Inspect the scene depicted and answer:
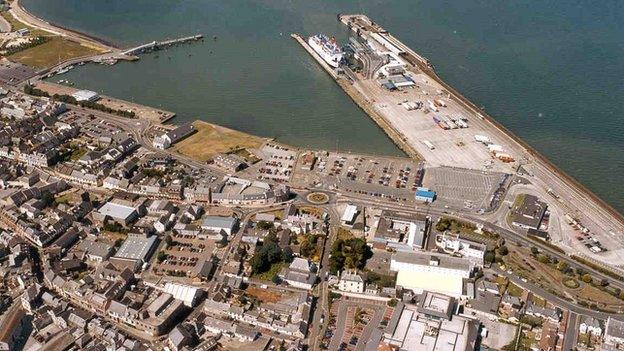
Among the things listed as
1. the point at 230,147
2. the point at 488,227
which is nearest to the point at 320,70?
the point at 230,147

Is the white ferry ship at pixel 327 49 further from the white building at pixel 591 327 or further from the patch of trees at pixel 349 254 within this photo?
the white building at pixel 591 327

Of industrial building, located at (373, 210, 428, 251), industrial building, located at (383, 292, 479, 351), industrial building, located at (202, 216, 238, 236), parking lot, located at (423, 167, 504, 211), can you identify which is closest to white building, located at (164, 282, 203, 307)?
industrial building, located at (202, 216, 238, 236)

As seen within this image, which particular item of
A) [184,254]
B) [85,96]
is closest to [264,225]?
[184,254]

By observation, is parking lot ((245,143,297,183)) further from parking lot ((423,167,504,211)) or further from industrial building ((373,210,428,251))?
parking lot ((423,167,504,211))

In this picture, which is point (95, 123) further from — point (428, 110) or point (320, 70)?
point (428, 110)

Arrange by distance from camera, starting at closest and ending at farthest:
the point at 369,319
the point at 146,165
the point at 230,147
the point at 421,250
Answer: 1. the point at 369,319
2. the point at 421,250
3. the point at 146,165
4. the point at 230,147

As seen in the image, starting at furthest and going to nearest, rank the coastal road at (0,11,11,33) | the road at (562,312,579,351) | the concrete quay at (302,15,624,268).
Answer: the coastal road at (0,11,11,33) < the concrete quay at (302,15,624,268) < the road at (562,312,579,351)

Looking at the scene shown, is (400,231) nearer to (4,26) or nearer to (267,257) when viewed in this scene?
(267,257)
